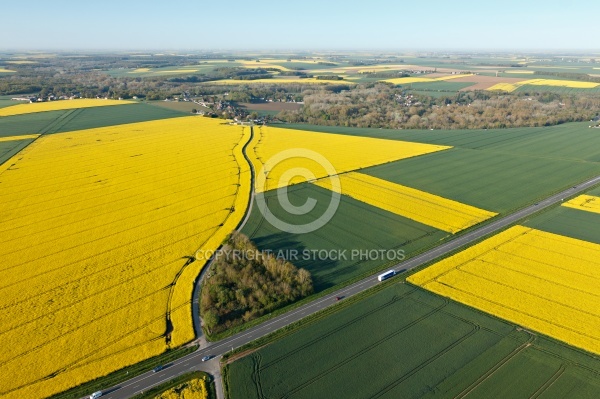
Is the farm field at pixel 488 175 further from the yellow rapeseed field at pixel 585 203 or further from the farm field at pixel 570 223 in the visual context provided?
the farm field at pixel 570 223

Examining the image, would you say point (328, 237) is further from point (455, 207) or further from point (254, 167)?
point (254, 167)

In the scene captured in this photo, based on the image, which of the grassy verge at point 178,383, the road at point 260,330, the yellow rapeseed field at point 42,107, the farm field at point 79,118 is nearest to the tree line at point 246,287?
the road at point 260,330

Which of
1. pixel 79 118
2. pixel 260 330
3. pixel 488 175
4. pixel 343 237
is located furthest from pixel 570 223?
pixel 79 118

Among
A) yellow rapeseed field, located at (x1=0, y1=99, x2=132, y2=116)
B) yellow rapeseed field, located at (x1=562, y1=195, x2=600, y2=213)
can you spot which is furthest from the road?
yellow rapeseed field, located at (x1=0, y1=99, x2=132, y2=116)

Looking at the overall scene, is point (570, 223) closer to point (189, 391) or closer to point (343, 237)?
point (343, 237)

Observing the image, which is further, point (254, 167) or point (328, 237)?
point (254, 167)

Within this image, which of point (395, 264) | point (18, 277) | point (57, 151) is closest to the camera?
point (18, 277)

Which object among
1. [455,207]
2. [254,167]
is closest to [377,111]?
[254,167]
